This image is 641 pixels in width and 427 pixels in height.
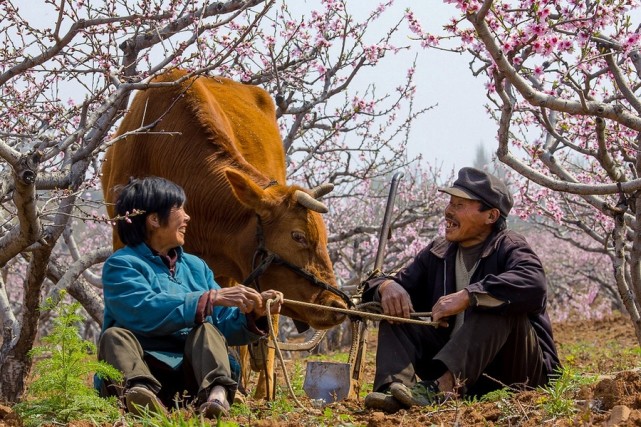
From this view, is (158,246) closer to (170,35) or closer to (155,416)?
(155,416)

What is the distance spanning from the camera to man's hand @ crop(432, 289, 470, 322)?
4941mm

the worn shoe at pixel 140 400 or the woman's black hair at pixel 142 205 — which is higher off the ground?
the woman's black hair at pixel 142 205

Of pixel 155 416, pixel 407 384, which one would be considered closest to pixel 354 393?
pixel 407 384

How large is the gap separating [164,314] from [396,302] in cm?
143

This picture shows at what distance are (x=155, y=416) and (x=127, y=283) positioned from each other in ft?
2.76

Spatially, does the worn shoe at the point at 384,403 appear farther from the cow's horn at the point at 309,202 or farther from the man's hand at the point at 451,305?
the cow's horn at the point at 309,202

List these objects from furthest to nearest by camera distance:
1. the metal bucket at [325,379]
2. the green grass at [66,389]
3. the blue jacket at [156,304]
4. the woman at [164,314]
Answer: the metal bucket at [325,379], the blue jacket at [156,304], the woman at [164,314], the green grass at [66,389]

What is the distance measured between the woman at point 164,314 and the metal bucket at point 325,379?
75 centimetres

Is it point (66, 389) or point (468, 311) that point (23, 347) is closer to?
point (66, 389)

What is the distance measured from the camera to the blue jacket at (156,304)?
4.54m

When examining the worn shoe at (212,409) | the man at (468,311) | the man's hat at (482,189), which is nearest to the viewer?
the worn shoe at (212,409)

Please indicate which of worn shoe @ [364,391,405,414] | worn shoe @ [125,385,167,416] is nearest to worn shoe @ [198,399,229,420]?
worn shoe @ [125,385,167,416]

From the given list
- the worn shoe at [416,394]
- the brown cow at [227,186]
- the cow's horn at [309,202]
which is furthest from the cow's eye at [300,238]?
the worn shoe at [416,394]

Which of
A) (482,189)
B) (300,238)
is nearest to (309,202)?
(300,238)
